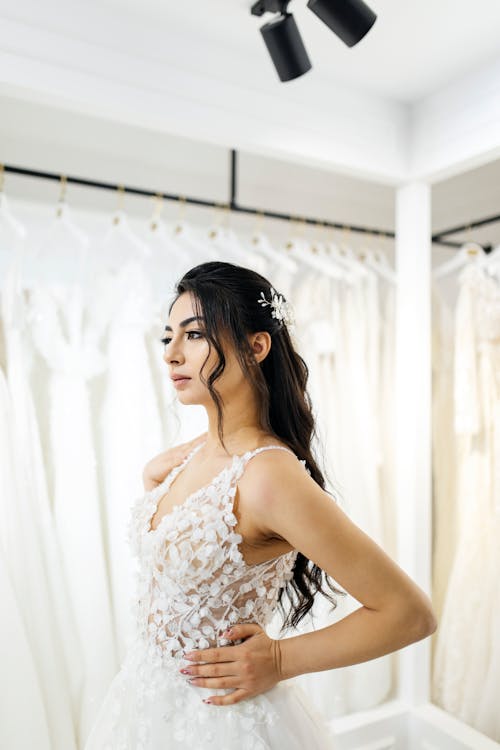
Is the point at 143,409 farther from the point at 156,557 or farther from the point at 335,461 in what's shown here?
the point at 156,557

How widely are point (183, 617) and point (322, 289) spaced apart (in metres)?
1.56

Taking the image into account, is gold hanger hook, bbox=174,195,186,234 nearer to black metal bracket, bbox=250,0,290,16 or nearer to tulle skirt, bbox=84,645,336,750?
black metal bracket, bbox=250,0,290,16

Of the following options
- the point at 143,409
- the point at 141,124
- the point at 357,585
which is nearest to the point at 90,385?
the point at 143,409

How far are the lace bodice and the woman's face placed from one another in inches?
6.0

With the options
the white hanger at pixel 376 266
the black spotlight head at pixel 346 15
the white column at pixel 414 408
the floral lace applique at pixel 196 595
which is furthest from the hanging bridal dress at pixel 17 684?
the white hanger at pixel 376 266

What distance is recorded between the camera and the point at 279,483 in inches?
48.1

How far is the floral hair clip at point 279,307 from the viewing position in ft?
4.58

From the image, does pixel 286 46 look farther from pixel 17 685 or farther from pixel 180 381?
pixel 17 685

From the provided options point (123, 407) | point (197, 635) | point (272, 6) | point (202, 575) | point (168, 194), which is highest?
point (272, 6)

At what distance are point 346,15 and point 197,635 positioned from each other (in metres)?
1.33

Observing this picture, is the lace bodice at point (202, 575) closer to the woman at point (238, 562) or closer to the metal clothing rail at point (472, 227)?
the woman at point (238, 562)

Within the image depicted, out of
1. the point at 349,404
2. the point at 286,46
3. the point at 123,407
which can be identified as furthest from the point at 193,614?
the point at 349,404

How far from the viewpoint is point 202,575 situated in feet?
4.15

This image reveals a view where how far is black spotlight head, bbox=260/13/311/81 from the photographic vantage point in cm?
154
